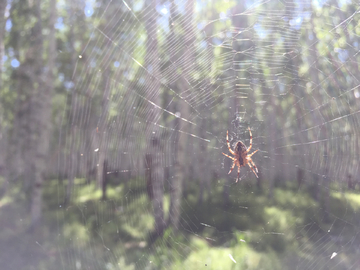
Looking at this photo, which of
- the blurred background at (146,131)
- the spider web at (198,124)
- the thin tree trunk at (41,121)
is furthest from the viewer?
the thin tree trunk at (41,121)

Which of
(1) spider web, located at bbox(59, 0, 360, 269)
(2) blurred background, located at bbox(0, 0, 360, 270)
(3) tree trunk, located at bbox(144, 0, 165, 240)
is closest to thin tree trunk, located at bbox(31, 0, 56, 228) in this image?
(2) blurred background, located at bbox(0, 0, 360, 270)

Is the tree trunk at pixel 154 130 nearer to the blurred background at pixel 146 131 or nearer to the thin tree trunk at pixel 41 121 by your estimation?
the blurred background at pixel 146 131

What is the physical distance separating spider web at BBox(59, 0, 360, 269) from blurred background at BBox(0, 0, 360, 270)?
5 cm

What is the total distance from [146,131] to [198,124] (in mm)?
6577

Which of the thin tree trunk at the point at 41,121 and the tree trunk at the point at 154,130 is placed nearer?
the tree trunk at the point at 154,130

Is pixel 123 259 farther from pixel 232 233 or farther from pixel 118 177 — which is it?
pixel 118 177

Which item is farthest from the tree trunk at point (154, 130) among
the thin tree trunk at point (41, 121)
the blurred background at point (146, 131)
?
the thin tree trunk at point (41, 121)

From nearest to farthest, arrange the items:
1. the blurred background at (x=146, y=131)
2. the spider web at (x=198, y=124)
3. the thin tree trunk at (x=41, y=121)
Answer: the spider web at (x=198, y=124) < the blurred background at (x=146, y=131) < the thin tree trunk at (x=41, y=121)

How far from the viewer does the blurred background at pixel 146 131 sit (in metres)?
4.93

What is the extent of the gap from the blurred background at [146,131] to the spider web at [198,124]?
0.05 meters

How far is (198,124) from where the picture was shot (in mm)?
11602

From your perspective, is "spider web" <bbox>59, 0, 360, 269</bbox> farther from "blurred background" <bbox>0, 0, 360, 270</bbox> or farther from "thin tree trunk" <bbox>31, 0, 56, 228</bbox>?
"thin tree trunk" <bbox>31, 0, 56, 228</bbox>

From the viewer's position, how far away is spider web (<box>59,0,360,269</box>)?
15.3ft

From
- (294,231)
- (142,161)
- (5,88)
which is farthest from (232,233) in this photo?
(5,88)
